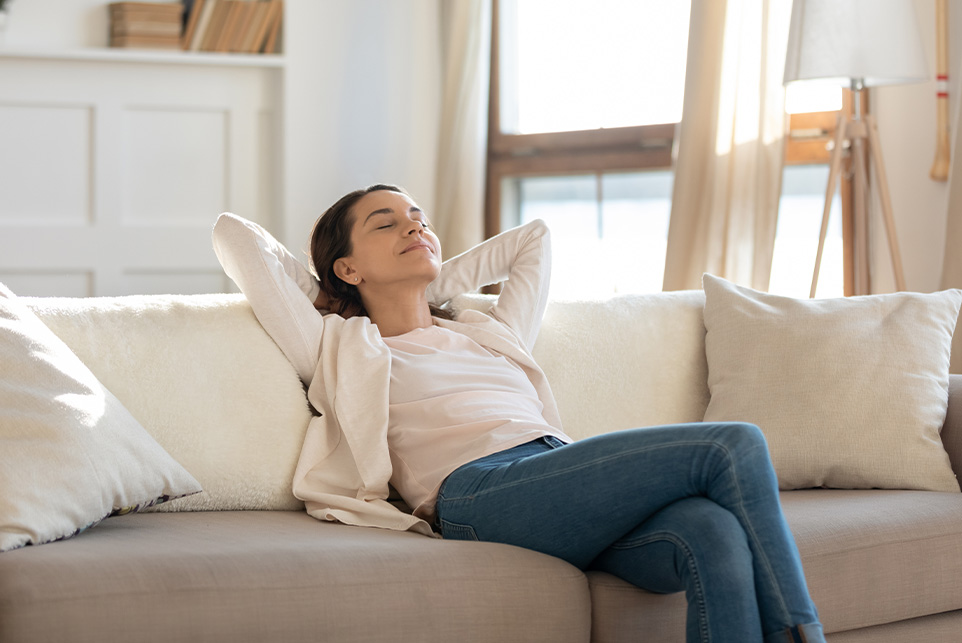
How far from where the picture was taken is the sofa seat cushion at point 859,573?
156 centimetres

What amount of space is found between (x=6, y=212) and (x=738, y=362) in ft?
9.26

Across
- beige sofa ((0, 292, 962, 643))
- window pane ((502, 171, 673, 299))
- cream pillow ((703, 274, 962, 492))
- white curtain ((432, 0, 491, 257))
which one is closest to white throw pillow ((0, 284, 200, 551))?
beige sofa ((0, 292, 962, 643))

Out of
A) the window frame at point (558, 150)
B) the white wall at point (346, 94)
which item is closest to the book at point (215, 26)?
the white wall at point (346, 94)

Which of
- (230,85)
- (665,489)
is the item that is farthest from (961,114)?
(230,85)

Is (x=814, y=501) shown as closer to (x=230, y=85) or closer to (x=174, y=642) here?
(x=174, y=642)

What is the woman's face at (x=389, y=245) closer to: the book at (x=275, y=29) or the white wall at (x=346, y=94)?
the white wall at (x=346, y=94)

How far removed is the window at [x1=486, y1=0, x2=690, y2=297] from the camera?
3740 mm

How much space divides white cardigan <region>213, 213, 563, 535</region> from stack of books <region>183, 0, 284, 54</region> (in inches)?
87.5

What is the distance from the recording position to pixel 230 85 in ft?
13.4

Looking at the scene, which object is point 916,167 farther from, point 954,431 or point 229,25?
point 229,25

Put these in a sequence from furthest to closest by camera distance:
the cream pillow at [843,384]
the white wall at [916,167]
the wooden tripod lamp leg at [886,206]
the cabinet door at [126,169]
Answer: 1. the cabinet door at [126,169]
2. the white wall at [916,167]
3. the wooden tripod lamp leg at [886,206]
4. the cream pillow at [843,384]

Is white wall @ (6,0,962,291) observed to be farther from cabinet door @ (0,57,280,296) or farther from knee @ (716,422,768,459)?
knee @ (716,422,768,459)

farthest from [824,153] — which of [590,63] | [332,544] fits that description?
[332,544]

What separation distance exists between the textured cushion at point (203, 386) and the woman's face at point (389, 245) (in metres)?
0.24
